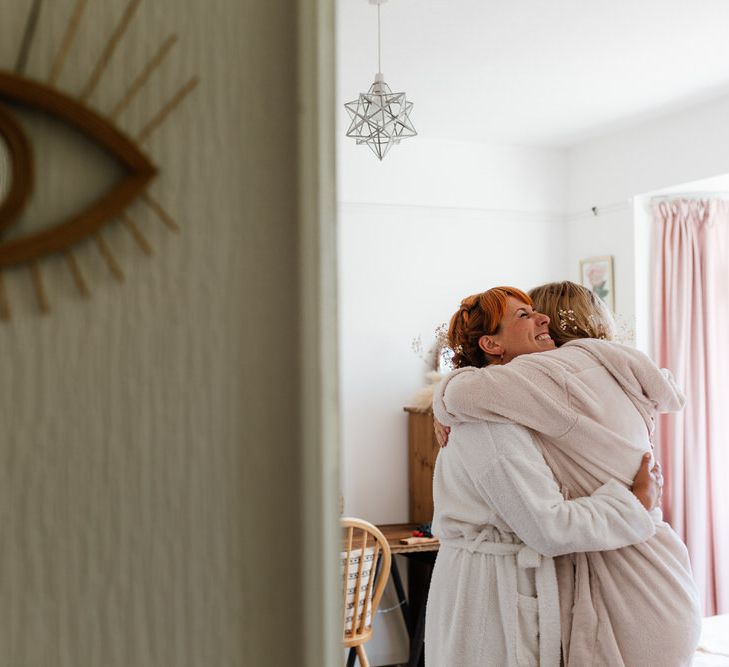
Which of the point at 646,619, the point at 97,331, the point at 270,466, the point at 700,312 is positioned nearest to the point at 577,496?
the point at 646,619

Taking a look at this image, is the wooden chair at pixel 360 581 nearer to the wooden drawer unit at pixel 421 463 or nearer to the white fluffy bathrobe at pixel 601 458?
the wooden drawer unit at pixel 421 463

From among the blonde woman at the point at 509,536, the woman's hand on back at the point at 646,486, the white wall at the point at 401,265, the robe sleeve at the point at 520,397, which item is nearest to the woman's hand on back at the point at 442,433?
the blonde woman at the point at 509,536

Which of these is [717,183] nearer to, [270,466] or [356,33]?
[356,33]

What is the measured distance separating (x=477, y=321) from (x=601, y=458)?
47 cm

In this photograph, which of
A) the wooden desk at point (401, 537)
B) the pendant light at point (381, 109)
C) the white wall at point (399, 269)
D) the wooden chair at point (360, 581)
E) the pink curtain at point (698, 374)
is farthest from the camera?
the white wall at point (399, 269)

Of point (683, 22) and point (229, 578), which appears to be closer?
point (229, 578)

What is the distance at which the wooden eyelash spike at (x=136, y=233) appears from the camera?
2.04 ft

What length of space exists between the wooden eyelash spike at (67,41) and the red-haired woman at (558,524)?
1.32m

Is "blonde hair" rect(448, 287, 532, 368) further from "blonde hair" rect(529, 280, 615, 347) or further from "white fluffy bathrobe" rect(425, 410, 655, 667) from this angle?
"white fluffy bathrobe" rect(425, 410, 655, 667)

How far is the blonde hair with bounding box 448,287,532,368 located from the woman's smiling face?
2 cm

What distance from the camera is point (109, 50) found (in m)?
0.62

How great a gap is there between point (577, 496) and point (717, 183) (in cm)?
302

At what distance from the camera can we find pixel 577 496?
1.84 meters

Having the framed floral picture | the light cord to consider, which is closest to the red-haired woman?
the light cord
